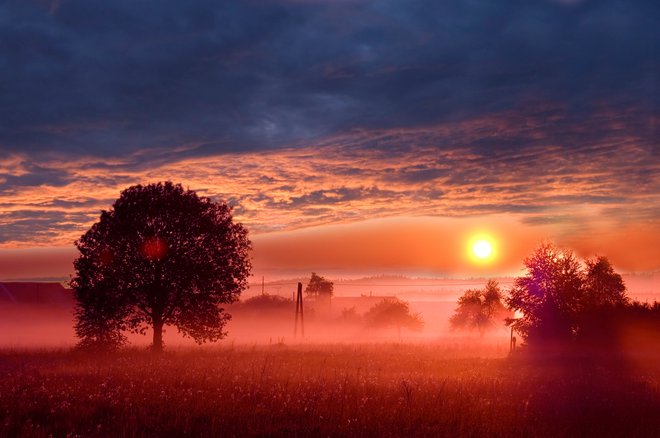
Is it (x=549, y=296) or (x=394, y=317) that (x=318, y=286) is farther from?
(x=549, y=296)

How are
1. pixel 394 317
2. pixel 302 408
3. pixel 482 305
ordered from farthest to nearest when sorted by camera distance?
pixel 394 317 → pixel 482 305 → pixel 302 408

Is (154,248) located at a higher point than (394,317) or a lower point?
higher

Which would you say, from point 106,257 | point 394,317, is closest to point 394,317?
point 394,317

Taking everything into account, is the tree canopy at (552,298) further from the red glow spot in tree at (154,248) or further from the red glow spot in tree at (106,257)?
the red glow spot in tree at (106,257)

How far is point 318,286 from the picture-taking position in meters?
140

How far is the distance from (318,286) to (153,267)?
10810 cm

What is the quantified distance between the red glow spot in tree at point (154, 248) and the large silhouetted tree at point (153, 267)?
2.3 inches

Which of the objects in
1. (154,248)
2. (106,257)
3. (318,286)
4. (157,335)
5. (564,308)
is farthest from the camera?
(318,286)

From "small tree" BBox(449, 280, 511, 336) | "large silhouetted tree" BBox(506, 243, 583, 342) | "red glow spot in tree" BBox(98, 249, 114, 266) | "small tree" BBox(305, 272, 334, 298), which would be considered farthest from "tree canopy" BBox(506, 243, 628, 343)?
"small tree" BBox(305, 272, 334, 298)

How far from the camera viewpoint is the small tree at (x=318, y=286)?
139625 mm

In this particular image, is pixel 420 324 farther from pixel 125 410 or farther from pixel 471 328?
pixel 125 410

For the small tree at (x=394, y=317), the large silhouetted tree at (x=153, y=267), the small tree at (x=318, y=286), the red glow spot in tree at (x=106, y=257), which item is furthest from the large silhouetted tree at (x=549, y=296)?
the small tree at (x=318, y=286)

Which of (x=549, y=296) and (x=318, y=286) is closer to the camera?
(x=549, y=296)

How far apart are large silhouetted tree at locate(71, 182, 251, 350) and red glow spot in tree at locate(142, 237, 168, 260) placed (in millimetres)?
58
